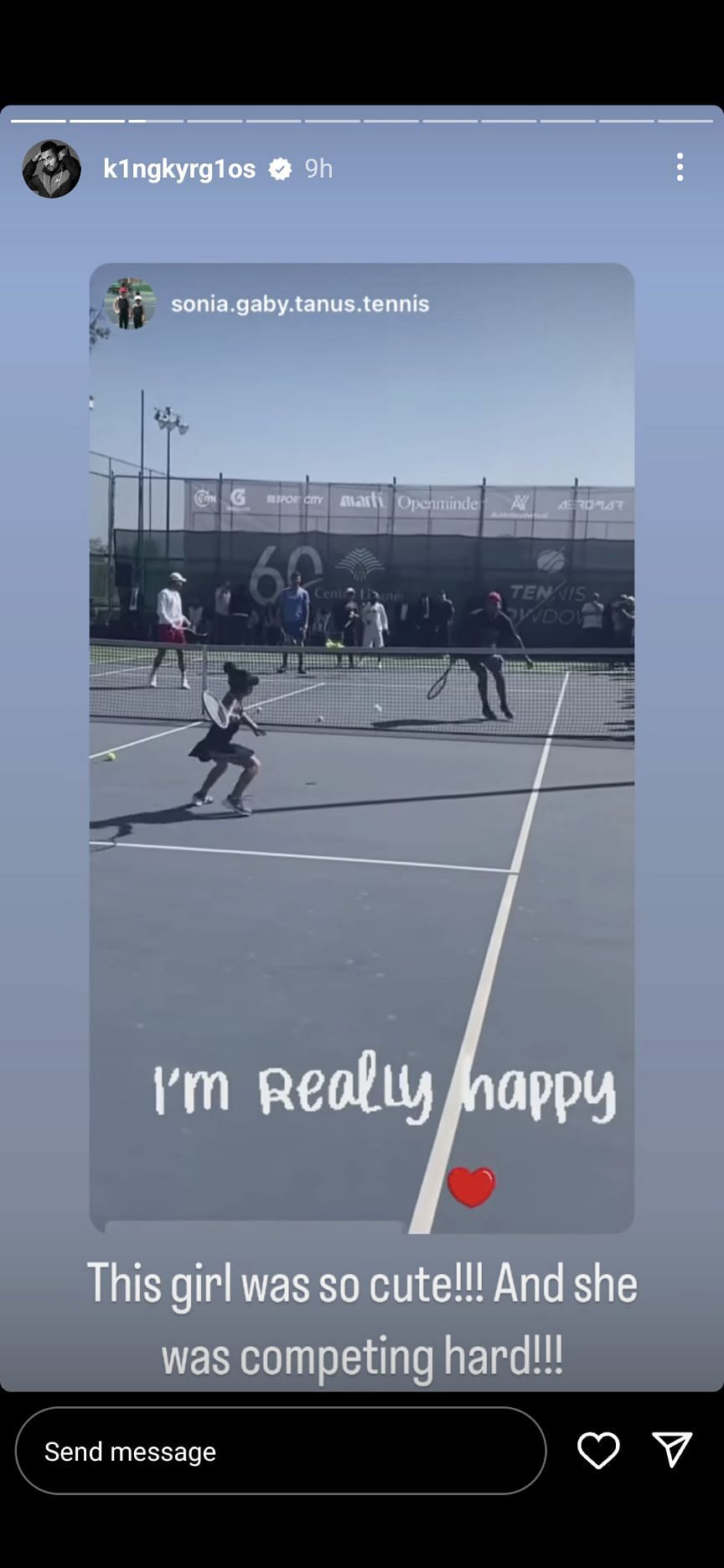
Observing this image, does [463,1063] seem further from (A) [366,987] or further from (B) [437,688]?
(B) [437,688]

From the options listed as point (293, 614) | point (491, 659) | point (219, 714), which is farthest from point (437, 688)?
point (219, 714)

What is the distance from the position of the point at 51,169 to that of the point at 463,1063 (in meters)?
3.42

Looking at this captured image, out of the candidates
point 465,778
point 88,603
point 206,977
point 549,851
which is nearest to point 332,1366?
point 88,603

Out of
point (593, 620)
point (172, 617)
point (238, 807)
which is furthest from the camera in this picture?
point (593, 620)

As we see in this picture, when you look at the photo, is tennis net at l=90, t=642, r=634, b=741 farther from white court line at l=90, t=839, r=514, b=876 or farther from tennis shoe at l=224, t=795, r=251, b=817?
white court line at l=90, t=839, r=514, b=876

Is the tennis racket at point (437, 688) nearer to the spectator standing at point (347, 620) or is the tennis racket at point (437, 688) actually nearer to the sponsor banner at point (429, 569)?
the spectator standing at point (347, 620)

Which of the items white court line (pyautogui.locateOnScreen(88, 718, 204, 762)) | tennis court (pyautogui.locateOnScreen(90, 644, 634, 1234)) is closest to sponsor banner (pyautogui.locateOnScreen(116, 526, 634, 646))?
tennis court (pyautogui.locateOnScreen(90, 644, 634, 1234))

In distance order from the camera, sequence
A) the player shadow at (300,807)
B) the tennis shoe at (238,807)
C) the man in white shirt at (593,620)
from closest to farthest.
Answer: the player shadow at (300,807), the tennis shoe at (238,807), the man in white shirt at (593,620)

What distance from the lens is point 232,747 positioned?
36.3 ft

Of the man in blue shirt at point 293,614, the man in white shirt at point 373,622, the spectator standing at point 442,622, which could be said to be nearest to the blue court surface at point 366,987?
the man in blue shirt at point 293,614

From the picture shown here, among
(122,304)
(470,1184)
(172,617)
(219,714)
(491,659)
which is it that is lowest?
(470,1184)

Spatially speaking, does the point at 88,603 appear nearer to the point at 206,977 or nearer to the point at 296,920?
the point at 206,977
